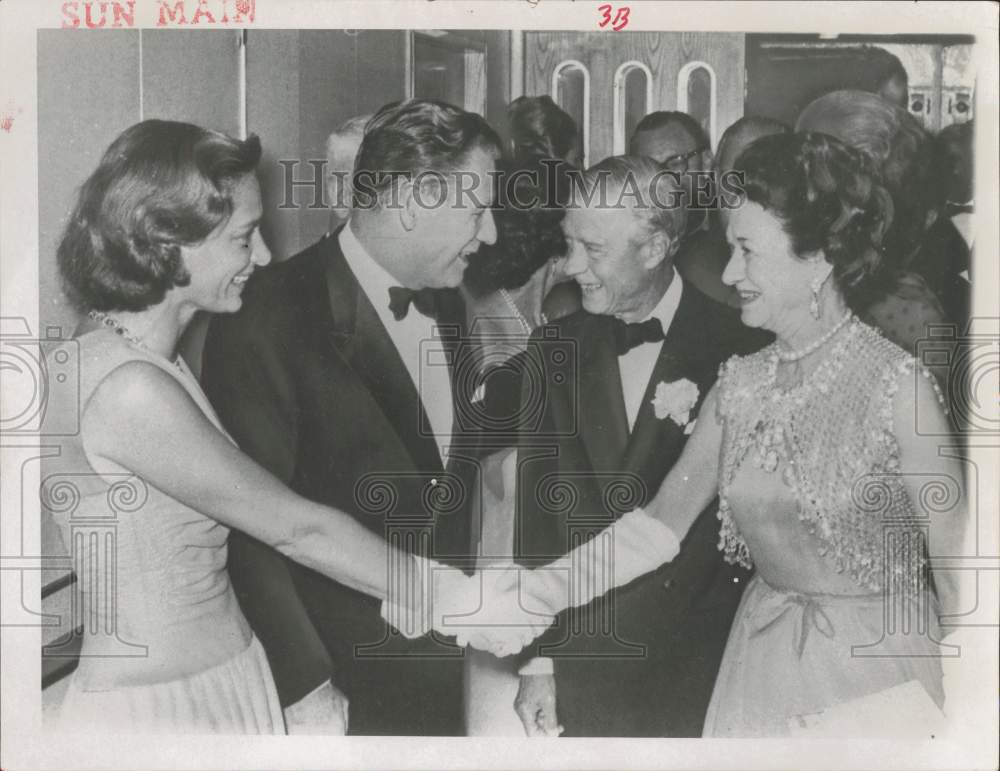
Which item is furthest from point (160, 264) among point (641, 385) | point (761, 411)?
point (761, 411)

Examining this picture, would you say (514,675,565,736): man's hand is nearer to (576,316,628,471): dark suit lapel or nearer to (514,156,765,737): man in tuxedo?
(514,156,765,737): man in tuxedo

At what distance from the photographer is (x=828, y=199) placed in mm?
2648

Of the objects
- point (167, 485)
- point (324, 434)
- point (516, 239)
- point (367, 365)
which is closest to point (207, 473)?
point (167, 485)

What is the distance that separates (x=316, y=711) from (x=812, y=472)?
131 centimetres

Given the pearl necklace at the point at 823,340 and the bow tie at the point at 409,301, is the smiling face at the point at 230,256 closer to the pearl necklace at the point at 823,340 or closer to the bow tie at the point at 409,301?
the bow tie at the point at 409,301

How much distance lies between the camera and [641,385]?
8.86 feet

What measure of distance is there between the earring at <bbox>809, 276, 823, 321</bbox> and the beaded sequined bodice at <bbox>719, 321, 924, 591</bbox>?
7cm

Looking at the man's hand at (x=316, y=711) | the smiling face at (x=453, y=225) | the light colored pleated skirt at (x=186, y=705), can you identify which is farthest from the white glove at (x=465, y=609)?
the smiling face at (x=453, y=225)

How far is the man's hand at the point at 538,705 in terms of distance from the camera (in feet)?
8.96

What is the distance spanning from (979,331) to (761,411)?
23.0 inches

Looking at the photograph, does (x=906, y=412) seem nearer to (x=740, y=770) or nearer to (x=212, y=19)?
(x=740, y=770)

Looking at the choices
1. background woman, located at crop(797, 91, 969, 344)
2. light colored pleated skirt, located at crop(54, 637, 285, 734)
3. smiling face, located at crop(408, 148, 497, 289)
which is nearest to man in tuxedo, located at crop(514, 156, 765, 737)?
smiling face, located at crop(408, 148, 497, 289)

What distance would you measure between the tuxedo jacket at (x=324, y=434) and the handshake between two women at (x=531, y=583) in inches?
2.0

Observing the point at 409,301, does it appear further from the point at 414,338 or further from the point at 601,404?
the point at 601,404
